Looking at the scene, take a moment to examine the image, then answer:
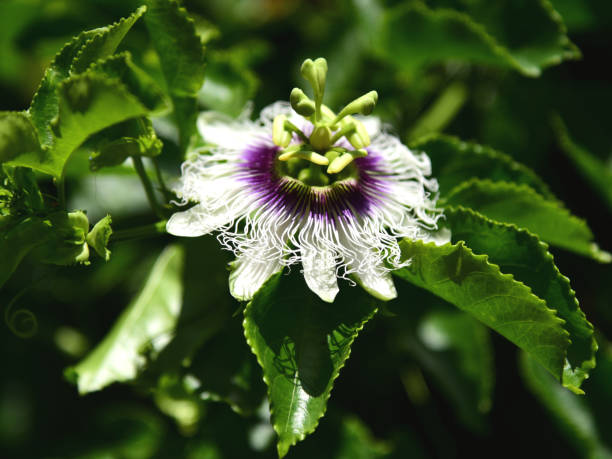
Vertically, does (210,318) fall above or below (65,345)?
above

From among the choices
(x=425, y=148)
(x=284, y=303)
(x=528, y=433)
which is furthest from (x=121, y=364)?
(x=528, y=433)

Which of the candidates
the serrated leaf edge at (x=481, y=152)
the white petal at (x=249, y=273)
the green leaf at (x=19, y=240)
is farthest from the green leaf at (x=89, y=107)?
the serrated leaf edge at (x=481, y=152)

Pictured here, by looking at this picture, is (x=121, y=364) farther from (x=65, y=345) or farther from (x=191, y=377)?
(x=65, y=345)

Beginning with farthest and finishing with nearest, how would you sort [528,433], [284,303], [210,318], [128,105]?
[528,433] < [210,318] < [284,303] < [128,105]

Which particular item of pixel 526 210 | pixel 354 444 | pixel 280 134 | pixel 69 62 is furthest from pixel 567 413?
pixel 69 62

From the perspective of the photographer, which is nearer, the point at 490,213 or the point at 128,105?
the point at 128,105

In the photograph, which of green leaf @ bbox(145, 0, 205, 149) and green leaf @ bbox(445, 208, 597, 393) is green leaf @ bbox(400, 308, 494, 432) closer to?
green leaf @ bbox(445, 208, 597, 393)
